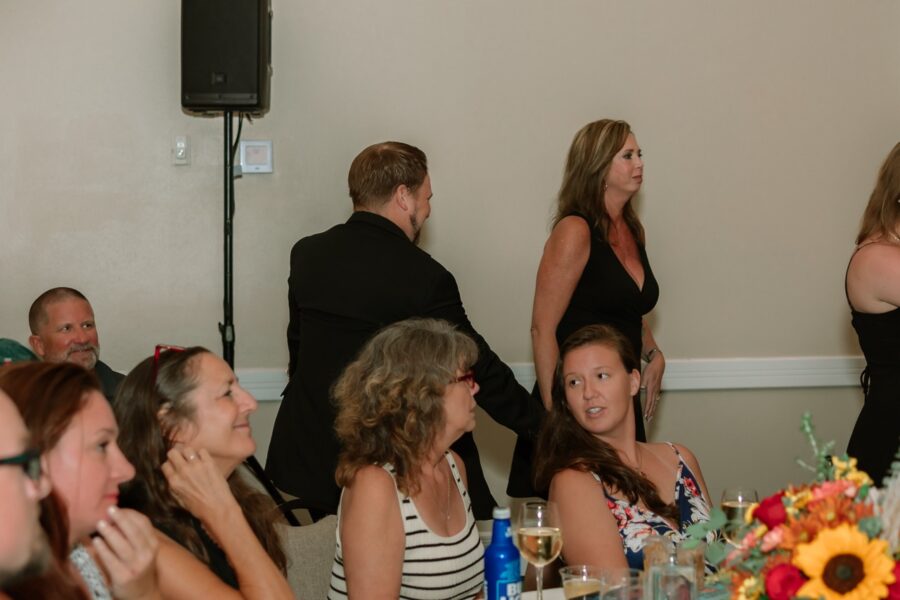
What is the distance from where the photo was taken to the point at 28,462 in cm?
120

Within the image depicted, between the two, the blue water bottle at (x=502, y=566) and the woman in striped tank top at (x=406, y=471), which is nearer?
the blue water bottle at (x=502, y=566)

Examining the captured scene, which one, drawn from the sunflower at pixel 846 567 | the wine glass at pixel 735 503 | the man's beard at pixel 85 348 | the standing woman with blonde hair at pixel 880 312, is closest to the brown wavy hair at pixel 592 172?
the standing woman with blonde hair at pixel 880 312

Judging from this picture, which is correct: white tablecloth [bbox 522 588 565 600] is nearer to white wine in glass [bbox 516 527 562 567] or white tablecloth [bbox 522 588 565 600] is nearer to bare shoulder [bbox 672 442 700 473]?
white wine in glass [bbox 516 527 562 567]

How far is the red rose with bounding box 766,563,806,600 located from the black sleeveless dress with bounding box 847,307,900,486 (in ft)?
6.02

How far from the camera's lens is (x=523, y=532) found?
213cm

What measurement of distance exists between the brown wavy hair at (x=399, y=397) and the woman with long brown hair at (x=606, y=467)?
29 centimetres

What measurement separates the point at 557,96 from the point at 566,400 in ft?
6.99

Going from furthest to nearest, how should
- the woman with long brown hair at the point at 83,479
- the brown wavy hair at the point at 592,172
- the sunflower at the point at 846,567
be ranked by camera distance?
1. the brown wavy hair at the point at 592,172
2. the woman with long brown hair at the point at 83,479
3. the sunflower at the point at 846,567

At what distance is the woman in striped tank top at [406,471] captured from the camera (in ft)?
8.07

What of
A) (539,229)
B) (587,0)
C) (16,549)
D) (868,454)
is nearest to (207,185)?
(539,229)

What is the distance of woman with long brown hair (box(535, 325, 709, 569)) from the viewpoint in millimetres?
2633

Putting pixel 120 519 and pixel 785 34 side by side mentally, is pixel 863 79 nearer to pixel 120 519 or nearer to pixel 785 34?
pixel 785 34

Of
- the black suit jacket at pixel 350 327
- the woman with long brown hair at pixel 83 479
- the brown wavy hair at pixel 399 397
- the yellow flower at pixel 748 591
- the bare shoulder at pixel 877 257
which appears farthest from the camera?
the black suit jacket at pixel 350 327

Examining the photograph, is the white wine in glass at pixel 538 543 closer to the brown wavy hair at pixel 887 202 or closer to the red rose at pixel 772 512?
the red rose at pixel 772 512
